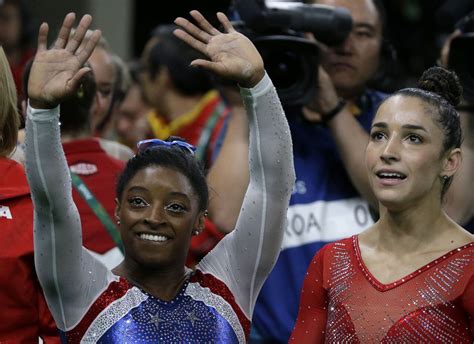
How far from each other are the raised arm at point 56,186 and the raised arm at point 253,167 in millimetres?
263

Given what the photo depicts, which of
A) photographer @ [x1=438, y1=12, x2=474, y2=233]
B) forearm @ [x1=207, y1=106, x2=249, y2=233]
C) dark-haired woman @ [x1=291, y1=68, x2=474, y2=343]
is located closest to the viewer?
dark-haired woman @ [x1=291, y1=68, x2=474, y2=343]

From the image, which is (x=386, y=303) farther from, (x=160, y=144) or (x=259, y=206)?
(x=160, y=144)

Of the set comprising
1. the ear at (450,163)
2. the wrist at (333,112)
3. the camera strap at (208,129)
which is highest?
the ear at (450,163)

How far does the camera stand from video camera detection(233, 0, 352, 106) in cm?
363

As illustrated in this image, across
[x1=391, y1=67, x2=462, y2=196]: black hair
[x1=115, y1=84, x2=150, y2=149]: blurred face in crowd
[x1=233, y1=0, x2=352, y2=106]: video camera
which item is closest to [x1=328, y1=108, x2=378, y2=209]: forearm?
[x1=233, y1=0, x2=352, y2=106]: video camera

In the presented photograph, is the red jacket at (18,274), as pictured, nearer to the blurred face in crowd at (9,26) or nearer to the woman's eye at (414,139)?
the woman's eye at (414,139)

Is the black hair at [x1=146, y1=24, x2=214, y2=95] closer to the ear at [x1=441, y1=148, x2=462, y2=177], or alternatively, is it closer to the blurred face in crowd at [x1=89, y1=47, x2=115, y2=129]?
the blurred face in crowd at [x1=89, y1=47, x2=115, y2=129]

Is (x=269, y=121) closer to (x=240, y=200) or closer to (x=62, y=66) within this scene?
(x=62, y=66)

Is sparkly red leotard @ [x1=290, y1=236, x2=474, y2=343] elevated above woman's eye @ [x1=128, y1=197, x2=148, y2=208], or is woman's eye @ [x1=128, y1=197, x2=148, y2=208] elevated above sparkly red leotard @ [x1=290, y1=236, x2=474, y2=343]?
woman's eye @ [x1=128, y1=197, x2=148, y2=208]

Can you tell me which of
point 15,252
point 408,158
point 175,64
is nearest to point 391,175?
point 408,158

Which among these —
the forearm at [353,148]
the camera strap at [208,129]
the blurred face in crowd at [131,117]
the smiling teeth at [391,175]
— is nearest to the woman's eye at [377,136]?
the smiling teeth at [391,175]

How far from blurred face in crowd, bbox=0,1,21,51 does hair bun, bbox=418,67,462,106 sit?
3.51 meters

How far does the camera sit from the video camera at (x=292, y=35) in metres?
3.63

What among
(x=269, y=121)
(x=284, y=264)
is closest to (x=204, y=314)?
(x=269, y=121)
